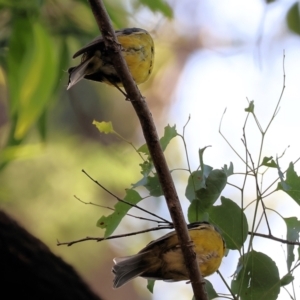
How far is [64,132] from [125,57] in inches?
24.4

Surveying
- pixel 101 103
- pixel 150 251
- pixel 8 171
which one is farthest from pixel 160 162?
pixel 101 103

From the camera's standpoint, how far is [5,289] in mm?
782

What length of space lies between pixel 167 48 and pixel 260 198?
50.2 inches

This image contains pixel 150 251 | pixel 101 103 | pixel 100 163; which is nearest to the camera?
pixel 150 251

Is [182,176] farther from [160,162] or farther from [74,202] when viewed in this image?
[160,162]

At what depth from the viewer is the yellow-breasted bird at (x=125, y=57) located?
0.74m

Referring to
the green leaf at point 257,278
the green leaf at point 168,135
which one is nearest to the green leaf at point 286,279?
the green leaf at point 257,278

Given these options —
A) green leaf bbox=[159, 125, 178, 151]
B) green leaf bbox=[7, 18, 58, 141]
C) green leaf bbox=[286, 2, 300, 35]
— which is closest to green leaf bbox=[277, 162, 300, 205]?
green leaf bbox=[159, 125, 178, 151]

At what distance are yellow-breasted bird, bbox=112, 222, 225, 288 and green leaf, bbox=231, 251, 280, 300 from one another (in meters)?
0.08

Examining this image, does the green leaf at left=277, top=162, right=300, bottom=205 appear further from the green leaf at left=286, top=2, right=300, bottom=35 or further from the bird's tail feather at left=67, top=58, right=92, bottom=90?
the green leaf at left=286, top=2, right=300, bottom=35

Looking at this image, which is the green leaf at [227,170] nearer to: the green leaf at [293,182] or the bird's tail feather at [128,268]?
the green leaf at [293,182]

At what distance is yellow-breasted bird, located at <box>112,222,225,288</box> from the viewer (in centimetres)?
73

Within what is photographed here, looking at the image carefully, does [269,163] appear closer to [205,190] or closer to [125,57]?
[205,190]

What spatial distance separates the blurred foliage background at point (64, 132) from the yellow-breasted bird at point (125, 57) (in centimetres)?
8
